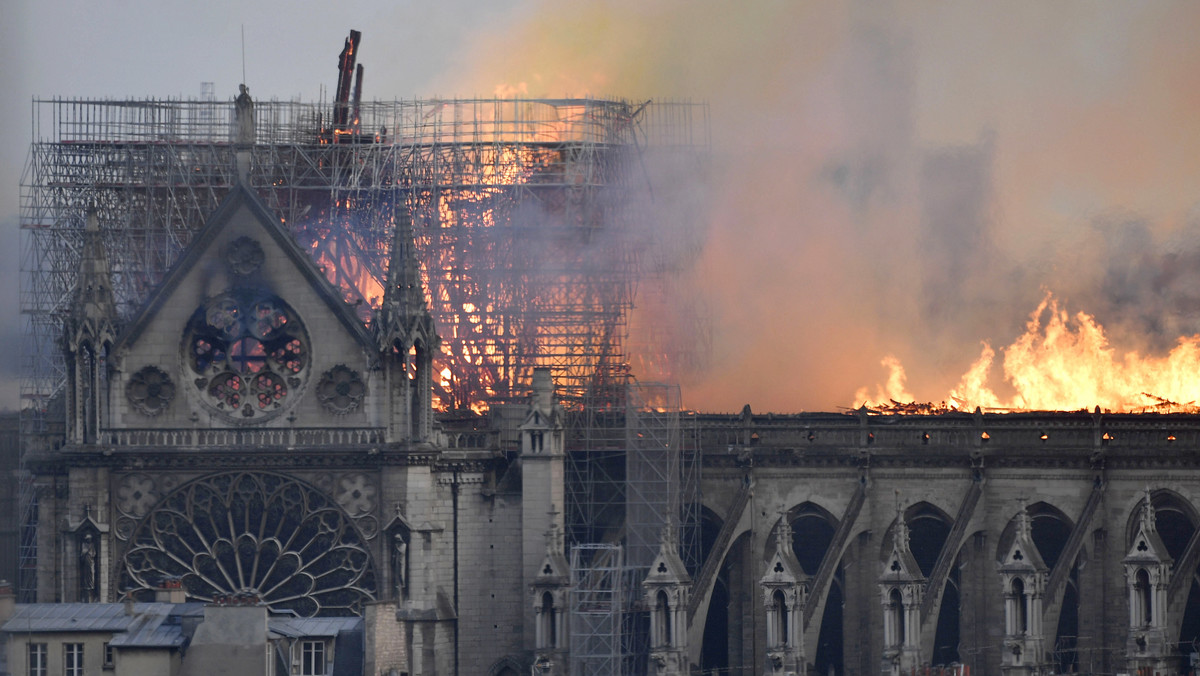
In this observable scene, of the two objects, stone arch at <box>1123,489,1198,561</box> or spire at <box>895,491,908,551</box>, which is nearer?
spire at <box>895,491,908,551</box>

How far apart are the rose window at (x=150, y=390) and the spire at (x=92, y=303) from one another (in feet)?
5.54

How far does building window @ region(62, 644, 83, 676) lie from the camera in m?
107

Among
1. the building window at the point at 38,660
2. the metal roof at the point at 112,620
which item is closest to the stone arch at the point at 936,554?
the metal roof at the point at 112,620

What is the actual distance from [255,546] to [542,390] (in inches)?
432

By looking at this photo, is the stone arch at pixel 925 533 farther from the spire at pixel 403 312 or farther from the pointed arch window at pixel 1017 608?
the spire at pixel 403 312

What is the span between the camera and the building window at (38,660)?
106562 mm

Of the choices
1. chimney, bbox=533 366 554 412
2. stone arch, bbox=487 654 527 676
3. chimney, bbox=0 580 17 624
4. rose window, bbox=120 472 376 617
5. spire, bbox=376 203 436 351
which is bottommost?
stone arch, bbox=487 654 527 676

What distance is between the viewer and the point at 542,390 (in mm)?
118625

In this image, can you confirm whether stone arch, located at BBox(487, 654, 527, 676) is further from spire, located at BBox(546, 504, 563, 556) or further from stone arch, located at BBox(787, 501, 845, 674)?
stone arch, located at BBox(787, 501, 845, 674)

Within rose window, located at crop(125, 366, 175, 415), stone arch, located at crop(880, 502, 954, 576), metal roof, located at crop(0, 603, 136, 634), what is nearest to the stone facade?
rose window, located at crop(125, 366, 175, 415)

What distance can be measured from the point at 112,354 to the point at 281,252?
6.62 metres

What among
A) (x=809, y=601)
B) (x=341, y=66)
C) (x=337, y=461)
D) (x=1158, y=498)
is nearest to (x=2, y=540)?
(x=337, y=461)

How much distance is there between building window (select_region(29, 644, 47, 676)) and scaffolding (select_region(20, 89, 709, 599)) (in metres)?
17.9

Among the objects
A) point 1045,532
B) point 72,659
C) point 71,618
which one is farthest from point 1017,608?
point 72,659
